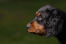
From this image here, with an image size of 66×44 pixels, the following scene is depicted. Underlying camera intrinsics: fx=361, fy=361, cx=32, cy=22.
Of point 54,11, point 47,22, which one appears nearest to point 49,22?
point 47,22

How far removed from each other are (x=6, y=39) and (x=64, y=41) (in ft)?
29.4

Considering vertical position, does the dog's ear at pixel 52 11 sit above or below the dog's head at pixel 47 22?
above

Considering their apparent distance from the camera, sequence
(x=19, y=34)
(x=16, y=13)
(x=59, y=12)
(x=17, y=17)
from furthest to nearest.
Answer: (x=16, y=13)
(x=17, y=17)
(x=19, y=34)
(x=59, y=12)

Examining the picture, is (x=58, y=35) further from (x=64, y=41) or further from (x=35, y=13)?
(x=35, y=13)

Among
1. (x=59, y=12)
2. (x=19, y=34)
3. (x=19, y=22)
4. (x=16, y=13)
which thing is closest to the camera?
(x=59, y=12)

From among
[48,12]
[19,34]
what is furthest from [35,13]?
[19,34]

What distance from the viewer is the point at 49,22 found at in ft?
12.5

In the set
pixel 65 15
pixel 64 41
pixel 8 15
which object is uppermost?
pixel 8 15

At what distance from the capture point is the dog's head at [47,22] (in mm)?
3771

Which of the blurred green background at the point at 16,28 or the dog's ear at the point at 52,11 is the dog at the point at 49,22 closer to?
the dog's ear at the point at 52,11

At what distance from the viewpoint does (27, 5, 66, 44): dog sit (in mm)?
3771

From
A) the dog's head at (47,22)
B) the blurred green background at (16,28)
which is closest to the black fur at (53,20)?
the dog's head at (47,22)

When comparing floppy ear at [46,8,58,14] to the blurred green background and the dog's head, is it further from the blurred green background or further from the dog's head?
the blurred green background

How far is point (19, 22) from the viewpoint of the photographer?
51.6 ft
